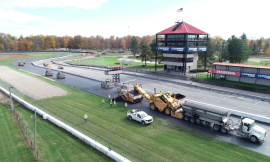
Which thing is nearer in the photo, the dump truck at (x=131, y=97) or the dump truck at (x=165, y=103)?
the dump truck at (x=165, y=103)

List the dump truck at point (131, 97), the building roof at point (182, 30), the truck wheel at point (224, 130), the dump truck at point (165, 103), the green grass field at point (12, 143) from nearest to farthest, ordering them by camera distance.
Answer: the green grass field at point (12, 143)
the truck wheel at point (224, 130)
the dump truck at point (165, 103)
the dump truck at point (131, 97)
the building roof at point (182, 30)

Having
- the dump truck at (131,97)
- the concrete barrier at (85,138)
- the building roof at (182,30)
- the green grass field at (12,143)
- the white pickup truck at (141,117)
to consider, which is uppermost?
the building roof at (182,30)

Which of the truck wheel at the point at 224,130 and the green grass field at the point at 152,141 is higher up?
the truck wheel at the point at 224,130

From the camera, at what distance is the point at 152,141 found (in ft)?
65.9

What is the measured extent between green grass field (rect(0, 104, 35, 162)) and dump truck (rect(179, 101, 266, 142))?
19.0 meters

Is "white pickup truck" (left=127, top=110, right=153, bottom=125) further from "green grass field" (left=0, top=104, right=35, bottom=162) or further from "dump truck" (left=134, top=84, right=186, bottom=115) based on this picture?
"green grass field" (left=0, top=104, right=35, bottom=162)

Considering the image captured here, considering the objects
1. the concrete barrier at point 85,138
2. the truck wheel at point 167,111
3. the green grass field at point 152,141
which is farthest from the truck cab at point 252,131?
the concrete barrier at point 85,138

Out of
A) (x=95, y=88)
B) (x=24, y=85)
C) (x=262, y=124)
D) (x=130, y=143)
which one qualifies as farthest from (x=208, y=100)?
(x=24, y=85)

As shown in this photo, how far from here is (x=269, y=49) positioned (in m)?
128

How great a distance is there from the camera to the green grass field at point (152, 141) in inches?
687

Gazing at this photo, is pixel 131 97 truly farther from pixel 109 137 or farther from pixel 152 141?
pixel 152 141

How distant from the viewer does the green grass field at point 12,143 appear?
17.7 m

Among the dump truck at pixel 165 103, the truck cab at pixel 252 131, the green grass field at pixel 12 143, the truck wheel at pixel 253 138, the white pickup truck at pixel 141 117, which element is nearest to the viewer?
the green grass field at pixel 12 143

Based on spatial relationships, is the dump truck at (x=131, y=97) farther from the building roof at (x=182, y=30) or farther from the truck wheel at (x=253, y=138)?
the building roof at (x=182, y=30)
